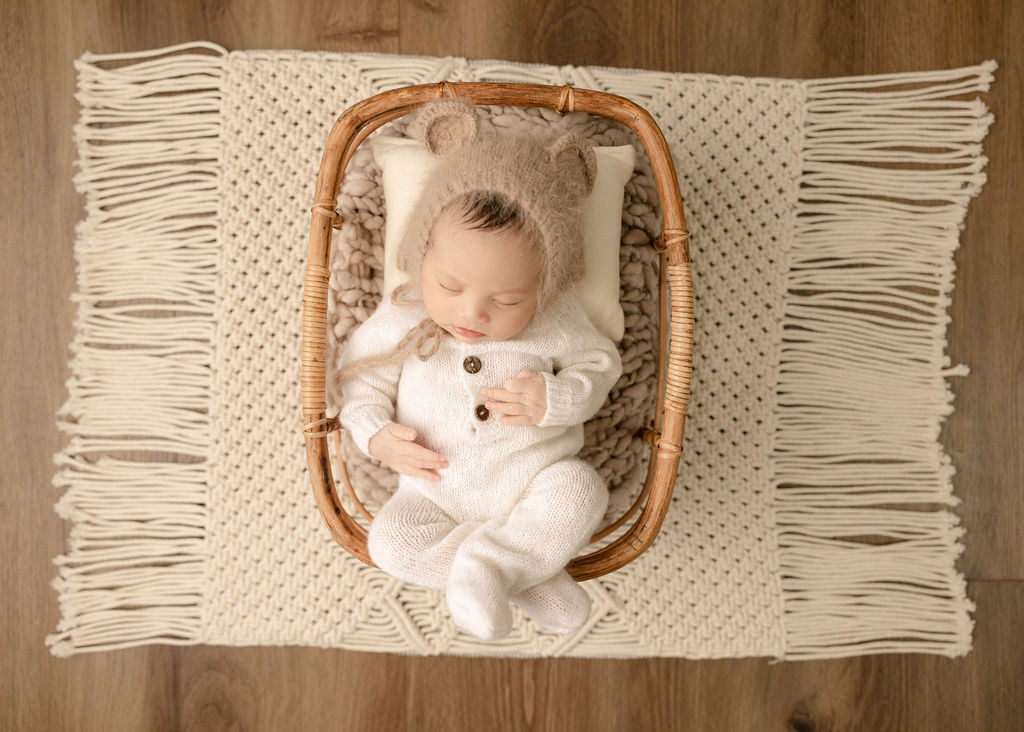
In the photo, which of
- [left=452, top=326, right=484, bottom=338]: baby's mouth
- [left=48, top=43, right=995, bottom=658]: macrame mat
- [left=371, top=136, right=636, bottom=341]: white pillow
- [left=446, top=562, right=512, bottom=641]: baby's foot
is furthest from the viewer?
[left=48, top=43, right=995, bottom=658]: macrame mat

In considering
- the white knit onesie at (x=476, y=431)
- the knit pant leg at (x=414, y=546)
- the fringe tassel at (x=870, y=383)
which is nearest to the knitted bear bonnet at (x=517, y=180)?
the white knit onesie at (x=476, y=431)

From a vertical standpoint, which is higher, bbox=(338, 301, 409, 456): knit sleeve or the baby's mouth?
the baby's mouth

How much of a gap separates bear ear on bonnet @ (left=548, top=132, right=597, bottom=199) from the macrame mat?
396 mm

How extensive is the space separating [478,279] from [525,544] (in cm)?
36

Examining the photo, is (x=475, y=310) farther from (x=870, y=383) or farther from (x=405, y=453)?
(x=870, y=383)

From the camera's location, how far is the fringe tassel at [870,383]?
132 cm

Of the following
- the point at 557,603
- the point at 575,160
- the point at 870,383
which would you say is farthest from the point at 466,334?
the point at 870,383

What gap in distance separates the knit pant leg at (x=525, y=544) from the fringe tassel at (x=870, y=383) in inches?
20.0

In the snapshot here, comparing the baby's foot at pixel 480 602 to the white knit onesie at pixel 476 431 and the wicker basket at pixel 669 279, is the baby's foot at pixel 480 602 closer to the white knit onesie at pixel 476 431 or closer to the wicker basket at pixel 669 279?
the white knit onesie at pixel 476 431

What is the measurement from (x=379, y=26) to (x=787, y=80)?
2.50 feet

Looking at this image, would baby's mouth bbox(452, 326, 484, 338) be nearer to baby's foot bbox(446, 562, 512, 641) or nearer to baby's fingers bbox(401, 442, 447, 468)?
baby's fingers bbox(401, 442, 447, 468)

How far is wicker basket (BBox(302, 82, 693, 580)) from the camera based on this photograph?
41.0 inches

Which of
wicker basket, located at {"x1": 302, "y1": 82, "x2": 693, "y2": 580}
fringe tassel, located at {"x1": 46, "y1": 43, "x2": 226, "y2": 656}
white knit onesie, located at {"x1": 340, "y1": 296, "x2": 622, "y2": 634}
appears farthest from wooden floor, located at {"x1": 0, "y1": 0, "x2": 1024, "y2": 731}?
white knit onesie, located at {"x1": 340, "y1": 296, "x2": 622, "y2": 634}

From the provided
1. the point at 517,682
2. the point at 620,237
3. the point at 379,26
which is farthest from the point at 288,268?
the point at 517,682
